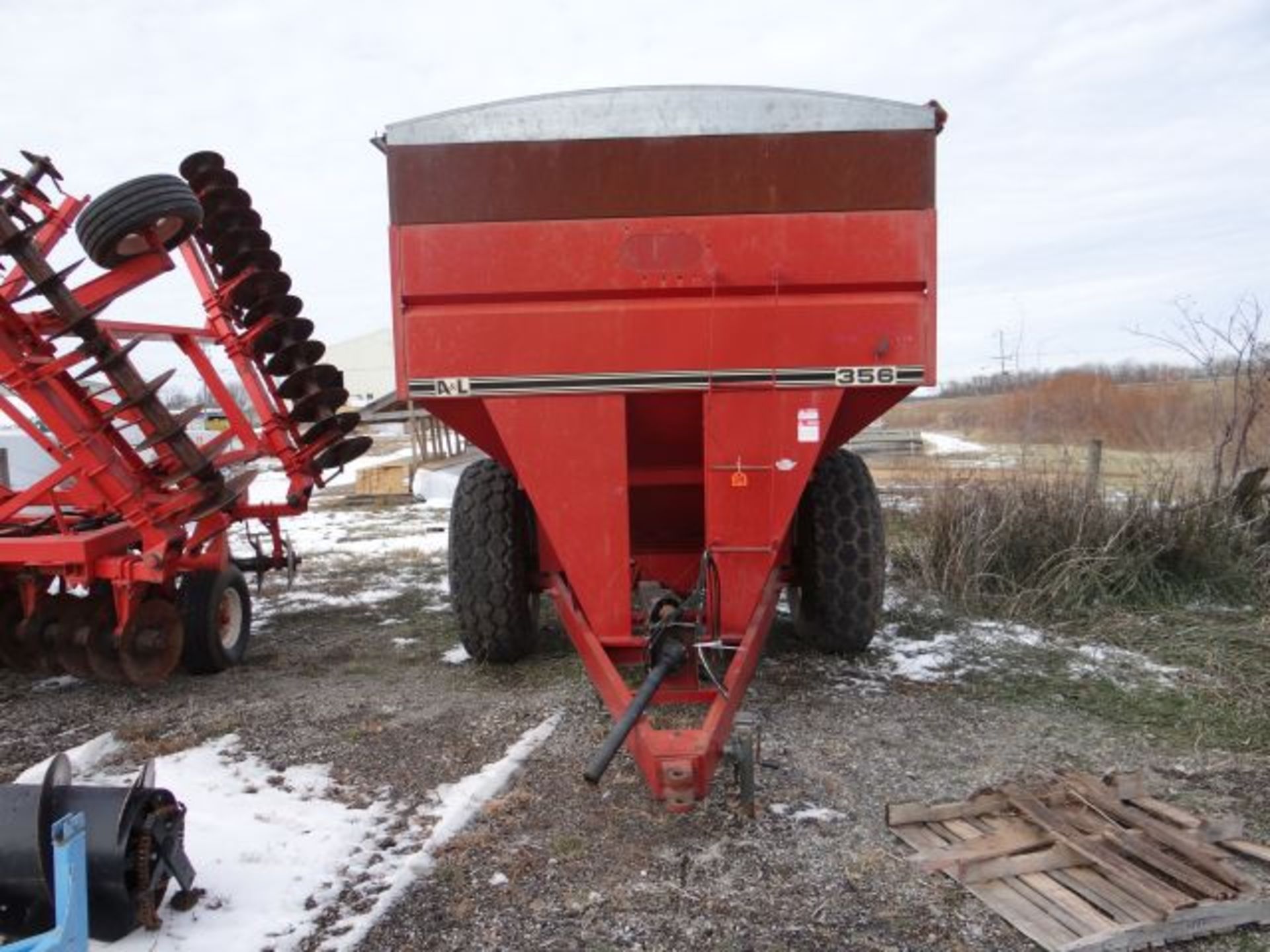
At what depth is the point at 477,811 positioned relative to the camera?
346 cm

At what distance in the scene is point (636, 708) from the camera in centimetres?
323

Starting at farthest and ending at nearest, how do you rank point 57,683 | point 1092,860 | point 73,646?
point 57,683 < point 73,646 < point 1092,860

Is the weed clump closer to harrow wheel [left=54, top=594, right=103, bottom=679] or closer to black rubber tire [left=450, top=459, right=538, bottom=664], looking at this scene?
black rubber tire [left=450, top=459, right=538, bottom=664]

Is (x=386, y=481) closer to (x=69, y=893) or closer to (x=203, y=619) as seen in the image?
(x=203, y=619)

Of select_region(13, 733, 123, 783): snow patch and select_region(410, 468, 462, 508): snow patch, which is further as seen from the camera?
select_region(410, 468, 462, 508): snow patch

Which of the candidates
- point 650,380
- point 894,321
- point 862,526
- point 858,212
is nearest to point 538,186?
point 650,380

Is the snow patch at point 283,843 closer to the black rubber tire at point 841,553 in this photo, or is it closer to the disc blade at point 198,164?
the black rubber tire at point 841,553

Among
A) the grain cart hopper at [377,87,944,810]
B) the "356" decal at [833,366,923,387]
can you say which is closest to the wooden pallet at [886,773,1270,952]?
the grain cart hopper at [377,87,944,810]

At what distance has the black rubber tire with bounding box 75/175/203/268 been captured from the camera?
4148 mm

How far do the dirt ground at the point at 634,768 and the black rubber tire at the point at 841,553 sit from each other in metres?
0.27

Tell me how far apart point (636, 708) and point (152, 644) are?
9.74ft

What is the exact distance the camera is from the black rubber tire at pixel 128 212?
4148 millimetres

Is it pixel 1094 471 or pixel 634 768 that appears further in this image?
pixel 1094 471

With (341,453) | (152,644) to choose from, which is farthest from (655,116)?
(152,644)
